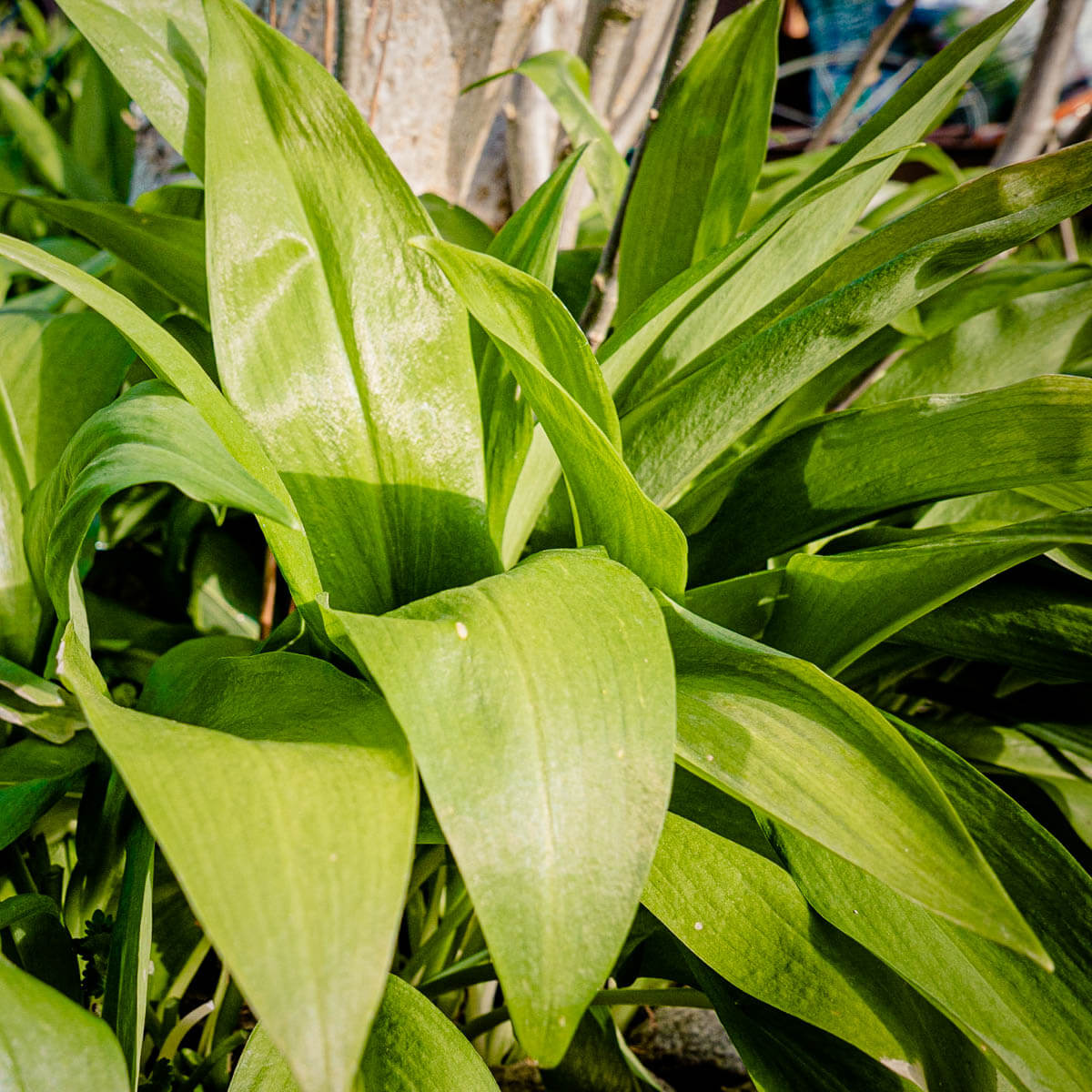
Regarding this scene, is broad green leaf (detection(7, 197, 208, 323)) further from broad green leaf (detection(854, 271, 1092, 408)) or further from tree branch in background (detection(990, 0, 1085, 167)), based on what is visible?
tree branch in background (detection(990, 0, 1085, 167))

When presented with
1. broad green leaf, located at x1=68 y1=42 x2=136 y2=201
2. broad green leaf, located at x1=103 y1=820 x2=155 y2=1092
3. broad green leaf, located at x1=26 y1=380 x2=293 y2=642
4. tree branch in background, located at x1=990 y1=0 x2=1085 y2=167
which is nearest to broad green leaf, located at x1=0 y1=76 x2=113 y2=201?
broad green leaf, located at x1=68 y1=42 x2=136 y2=201

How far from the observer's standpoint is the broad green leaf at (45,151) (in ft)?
3.39

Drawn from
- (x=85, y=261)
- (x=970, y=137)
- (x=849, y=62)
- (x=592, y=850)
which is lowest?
(x=592, y=850)

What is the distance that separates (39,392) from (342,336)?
279 mm

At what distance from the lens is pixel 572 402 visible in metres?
0.35

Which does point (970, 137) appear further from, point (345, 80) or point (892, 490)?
point (892, 490)

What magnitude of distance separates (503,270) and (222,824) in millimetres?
254

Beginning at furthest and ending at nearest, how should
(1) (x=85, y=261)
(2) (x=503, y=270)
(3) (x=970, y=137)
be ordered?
(3) (x=970, y=137)
(1) (x=85, y=261)
(2) (x=503, y=270)

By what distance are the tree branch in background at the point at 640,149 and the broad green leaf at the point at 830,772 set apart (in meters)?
0.34

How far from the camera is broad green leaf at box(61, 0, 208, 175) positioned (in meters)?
0.55

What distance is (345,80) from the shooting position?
0.83 m

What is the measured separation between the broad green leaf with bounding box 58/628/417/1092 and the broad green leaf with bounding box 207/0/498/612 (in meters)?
0.16

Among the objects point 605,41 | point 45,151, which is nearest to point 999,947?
point 605,41

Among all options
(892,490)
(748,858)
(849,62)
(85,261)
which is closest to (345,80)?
(85,261)
